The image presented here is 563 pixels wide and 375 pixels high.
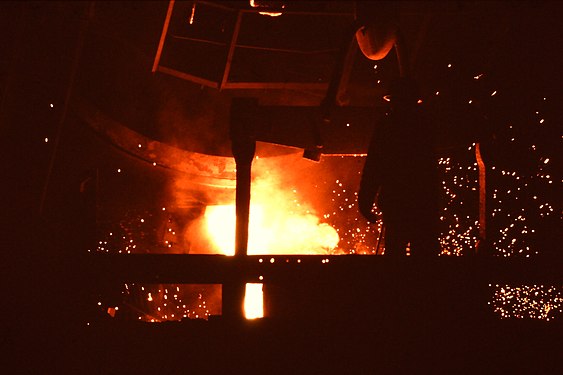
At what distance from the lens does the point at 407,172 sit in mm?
3457

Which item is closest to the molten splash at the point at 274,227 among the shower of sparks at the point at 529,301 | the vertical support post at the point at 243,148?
the shower of sparks at the point at 529,301

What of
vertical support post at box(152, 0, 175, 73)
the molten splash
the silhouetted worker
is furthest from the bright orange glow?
vertical support post at box(152, 0, 175, 73)

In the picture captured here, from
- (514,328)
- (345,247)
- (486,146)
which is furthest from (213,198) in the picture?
(514,328)

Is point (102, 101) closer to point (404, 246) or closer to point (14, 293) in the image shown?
point (14, 293)

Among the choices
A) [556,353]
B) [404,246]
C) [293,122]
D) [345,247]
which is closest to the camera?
[556,353]

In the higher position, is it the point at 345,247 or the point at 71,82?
the point at 71,82

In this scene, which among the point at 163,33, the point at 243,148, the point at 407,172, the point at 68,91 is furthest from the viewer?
the point at 163,33

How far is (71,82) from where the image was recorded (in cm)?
443

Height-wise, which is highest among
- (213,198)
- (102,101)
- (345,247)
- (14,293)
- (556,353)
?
(102,101)

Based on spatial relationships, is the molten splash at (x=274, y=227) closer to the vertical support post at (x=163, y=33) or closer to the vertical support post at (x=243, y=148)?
the vertical support post at (x=163, y=33)

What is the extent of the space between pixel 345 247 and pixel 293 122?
132 inches

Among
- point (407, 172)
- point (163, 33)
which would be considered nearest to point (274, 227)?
point (163, 33)

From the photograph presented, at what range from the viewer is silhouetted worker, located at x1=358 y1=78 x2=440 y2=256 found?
3.44 m

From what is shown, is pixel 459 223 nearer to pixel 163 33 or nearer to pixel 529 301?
pixel 529 301
